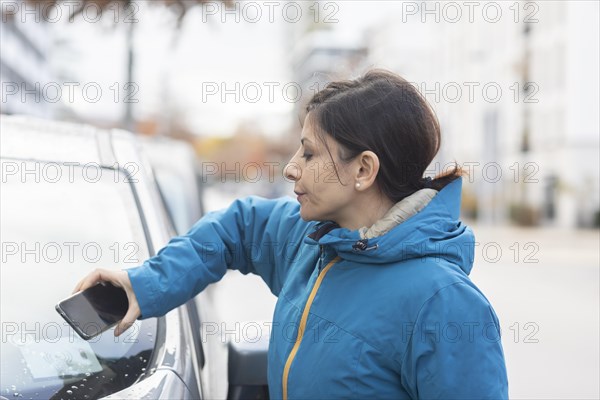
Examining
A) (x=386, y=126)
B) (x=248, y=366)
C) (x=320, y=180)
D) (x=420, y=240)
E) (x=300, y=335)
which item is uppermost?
(x=386, y=126)

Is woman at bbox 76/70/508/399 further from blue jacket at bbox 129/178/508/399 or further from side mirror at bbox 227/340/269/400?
side mirror at bbox 227/340/269/400

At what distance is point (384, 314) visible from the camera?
1.66 m

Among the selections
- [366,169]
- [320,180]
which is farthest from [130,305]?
[366,169]

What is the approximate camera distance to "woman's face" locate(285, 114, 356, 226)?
1.82 metres

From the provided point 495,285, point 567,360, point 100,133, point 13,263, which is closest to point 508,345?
point 567,360

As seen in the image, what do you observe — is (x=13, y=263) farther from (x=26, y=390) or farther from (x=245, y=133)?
(x=245, y=133)

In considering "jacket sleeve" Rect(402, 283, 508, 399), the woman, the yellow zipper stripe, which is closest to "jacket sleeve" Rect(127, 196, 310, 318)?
the woman

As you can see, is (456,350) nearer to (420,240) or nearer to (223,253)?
(420,240)

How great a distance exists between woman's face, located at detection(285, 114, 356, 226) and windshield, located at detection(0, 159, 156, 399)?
619 millimetres

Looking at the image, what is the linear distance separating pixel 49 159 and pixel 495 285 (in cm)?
→ 1120

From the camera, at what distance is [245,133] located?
88.6 metres

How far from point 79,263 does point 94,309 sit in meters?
0.47

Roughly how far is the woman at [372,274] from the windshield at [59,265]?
15 centimetres

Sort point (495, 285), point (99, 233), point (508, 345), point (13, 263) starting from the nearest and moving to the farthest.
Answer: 1. point (13, 263)
2. point (99, 233)
3. point (508, 345)
4. point (495, 285)
